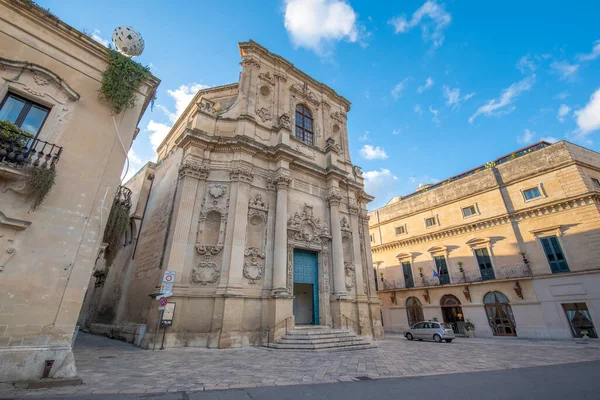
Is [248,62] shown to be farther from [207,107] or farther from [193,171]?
[193,171]

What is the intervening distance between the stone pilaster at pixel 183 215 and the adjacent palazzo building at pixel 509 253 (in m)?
18.7

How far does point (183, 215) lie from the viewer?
11602mm

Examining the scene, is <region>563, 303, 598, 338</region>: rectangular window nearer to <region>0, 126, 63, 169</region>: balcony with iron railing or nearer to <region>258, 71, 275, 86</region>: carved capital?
<region>258, 71, 275, 86</region>: carved capital

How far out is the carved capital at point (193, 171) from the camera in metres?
12.3

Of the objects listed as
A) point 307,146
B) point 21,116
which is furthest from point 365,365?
point 307,146

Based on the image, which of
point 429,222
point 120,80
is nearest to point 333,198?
point 120,80

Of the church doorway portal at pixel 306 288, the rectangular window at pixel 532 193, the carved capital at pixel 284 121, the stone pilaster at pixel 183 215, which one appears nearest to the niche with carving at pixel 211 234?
the stone pilaster at pixel 183 215

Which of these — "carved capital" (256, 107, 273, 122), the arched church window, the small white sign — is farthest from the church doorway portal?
"carved capital" (256, 107, 273, 122)

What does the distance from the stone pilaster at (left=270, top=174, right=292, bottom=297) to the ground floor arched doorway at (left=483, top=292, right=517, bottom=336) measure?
1577 centimetres

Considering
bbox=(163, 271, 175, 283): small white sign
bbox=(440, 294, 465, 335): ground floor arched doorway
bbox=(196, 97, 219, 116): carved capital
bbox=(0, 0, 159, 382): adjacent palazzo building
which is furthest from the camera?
bbox=(440, 294, 465, 335): ground floor arched doorway

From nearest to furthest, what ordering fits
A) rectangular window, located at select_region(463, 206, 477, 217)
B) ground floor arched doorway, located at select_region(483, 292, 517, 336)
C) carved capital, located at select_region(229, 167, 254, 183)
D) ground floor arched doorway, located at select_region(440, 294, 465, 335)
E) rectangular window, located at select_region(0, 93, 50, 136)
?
rectangular window, located at select_region(0, 93, 50, 136) → carved capital, located at select_region(229, 167, 254, 183) → ground floor arched doorway, located at select_region(483, 292, 517, 336) → ground floor arched doorway, located at select_region(440, 294, 465, 335) → rectangular window, located at select_region(463, 206, 477, 217)

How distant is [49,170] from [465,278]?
78.9 feet

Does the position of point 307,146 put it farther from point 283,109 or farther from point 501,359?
point 501,359

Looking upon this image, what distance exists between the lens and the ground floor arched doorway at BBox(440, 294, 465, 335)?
20267 mm
